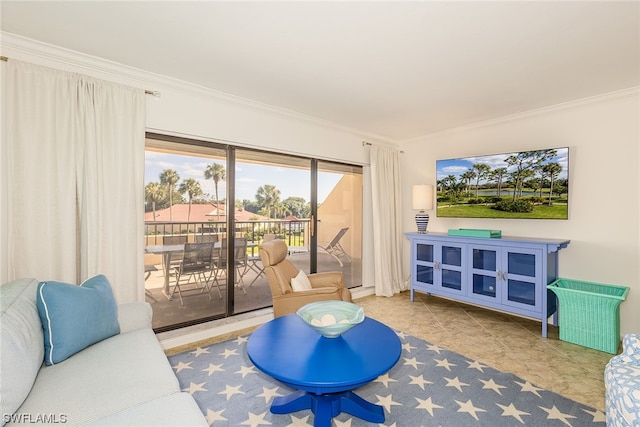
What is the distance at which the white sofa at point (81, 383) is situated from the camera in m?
1.15

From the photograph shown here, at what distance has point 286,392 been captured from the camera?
2100mm

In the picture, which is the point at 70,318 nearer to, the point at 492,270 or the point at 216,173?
the point at 216,173

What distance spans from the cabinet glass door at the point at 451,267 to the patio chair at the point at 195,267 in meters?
2.81

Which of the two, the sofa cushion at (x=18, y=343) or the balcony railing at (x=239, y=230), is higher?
the balcony railing at (x=239, y=230)

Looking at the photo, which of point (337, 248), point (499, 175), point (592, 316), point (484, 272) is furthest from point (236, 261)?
point (592, 316)

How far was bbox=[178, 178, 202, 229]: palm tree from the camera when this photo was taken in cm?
301

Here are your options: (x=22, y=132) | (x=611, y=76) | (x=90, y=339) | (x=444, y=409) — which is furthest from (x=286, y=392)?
(x=611, y=76)

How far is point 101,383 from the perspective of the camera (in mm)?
1375

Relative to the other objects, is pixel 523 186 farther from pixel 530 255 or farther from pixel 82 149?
pixel 82 149

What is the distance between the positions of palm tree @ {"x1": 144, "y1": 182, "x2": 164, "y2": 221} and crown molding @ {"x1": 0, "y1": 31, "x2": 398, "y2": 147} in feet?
2.81

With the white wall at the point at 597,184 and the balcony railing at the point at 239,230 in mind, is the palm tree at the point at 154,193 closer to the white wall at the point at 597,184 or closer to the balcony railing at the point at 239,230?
the balcony railing at the point at 239,230

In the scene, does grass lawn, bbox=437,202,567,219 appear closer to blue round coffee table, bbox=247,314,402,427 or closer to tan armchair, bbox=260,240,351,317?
tan armchair, bbox=260,240,351,317

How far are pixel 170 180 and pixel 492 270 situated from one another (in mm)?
3562

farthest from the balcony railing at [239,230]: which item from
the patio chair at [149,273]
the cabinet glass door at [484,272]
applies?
the cabinet glass door at [484,272]
